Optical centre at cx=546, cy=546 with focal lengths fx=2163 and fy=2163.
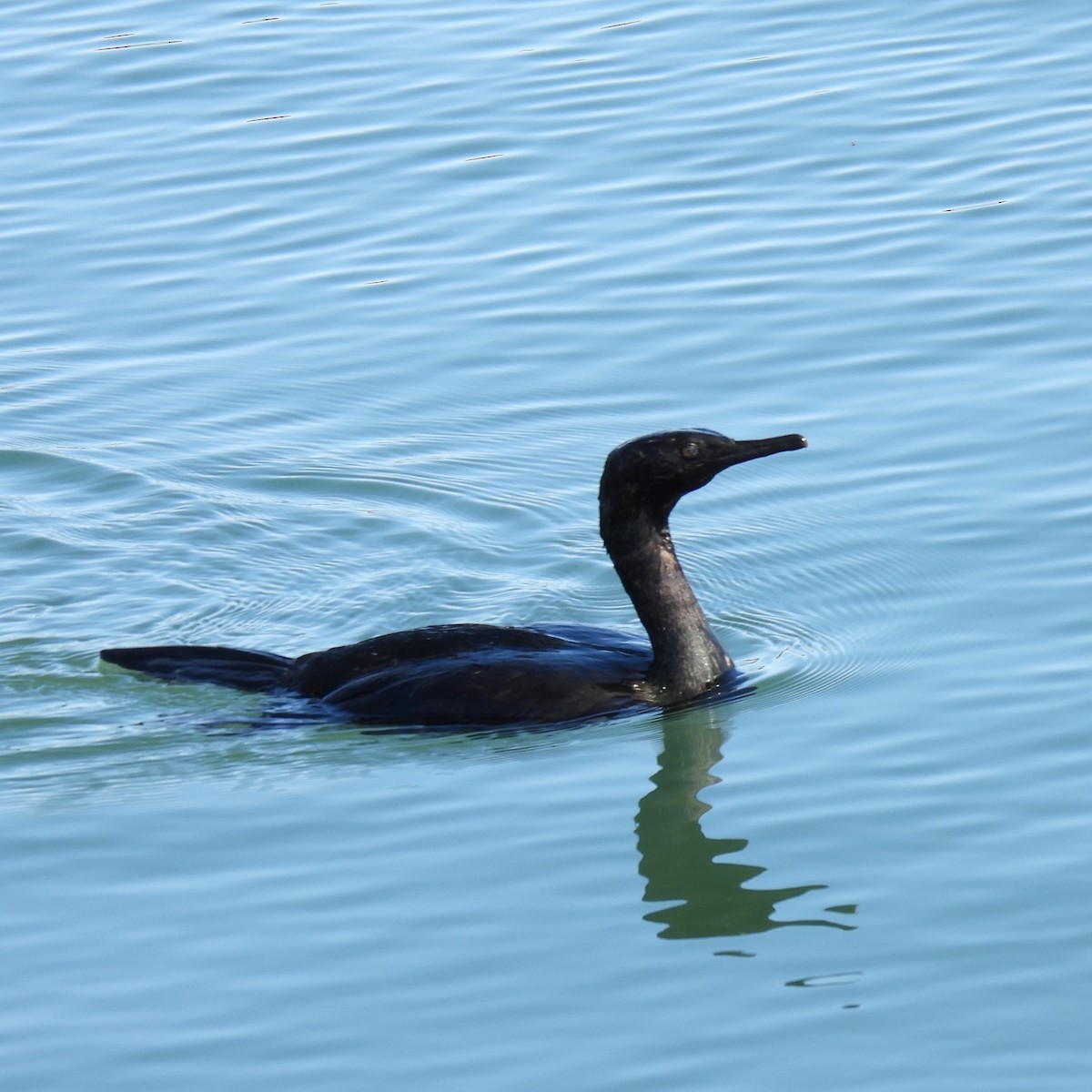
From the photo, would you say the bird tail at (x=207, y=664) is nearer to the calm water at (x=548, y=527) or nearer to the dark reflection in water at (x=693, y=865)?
the calm water at (x=548, y=527)

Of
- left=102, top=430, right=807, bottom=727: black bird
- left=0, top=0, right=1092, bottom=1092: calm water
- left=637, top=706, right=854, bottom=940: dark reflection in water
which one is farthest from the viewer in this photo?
left=102, top=430, right=807, bottom=727: black bird

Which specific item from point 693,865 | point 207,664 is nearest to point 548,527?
point 207,664

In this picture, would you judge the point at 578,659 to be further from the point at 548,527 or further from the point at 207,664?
the point at 548,527

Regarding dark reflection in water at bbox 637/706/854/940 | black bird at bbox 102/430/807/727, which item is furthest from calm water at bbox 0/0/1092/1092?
black bird at bbox 102/430/807/727

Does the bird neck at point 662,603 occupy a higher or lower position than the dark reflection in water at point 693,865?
higher

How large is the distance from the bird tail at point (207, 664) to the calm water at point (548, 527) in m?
0.11

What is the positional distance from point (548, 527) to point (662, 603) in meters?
1.84

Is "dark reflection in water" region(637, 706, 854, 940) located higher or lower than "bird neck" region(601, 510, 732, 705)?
lower

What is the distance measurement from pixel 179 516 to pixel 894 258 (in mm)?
4634

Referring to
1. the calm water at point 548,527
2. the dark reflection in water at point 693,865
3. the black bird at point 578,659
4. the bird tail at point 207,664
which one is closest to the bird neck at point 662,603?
the black bird at point 578,659

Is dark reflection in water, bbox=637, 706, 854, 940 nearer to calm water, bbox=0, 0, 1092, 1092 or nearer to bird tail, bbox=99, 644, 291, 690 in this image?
A: calm water, bbox=0, 0, 1092, 1092

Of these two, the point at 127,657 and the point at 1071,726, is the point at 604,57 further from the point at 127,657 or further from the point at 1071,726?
the point at 1071,726

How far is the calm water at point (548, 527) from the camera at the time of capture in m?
5.82

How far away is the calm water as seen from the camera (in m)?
5.82
